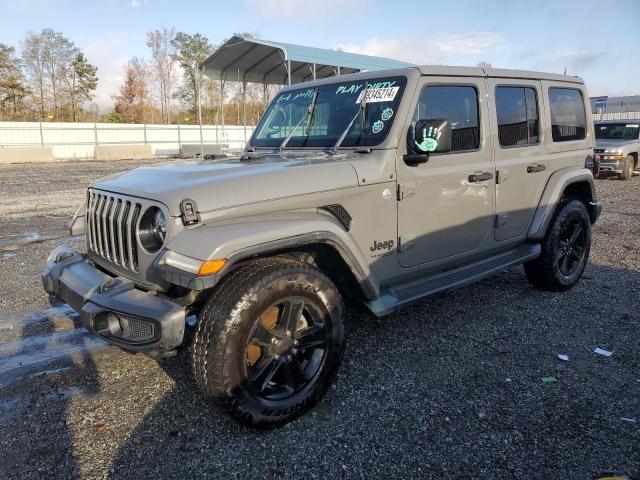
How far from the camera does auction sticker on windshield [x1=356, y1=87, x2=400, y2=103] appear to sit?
11.2 ft

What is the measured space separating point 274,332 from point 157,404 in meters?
0.95

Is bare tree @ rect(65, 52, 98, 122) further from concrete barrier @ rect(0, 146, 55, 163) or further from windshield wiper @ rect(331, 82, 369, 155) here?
windshield wiper @ rect(331, 82, 369, 155)

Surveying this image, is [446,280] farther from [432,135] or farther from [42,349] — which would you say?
[42,349]

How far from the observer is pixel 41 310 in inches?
175

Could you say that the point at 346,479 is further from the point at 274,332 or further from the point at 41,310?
the point at 41,310

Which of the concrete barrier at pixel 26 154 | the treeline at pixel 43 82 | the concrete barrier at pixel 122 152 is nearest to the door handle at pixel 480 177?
the concrete barrier at pixel 26 154

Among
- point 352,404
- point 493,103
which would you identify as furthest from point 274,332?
point 493,103

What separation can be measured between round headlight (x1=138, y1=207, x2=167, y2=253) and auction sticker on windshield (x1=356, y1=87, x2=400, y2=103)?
1773 millimetres

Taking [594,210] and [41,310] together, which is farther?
[594,210]

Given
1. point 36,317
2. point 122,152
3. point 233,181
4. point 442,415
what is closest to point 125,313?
point 233,181

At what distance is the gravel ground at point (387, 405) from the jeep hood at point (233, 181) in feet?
4.24

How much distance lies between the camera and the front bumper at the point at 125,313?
2344 millimetres

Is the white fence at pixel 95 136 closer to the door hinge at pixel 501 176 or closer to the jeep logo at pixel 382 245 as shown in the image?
the door hinge at pixel 501 176

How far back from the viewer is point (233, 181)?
2666 mm
